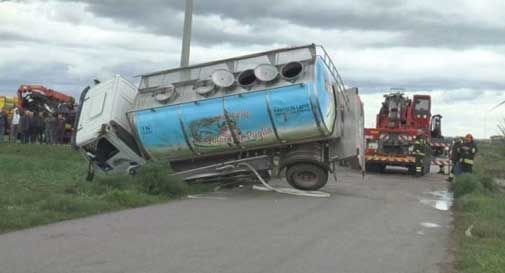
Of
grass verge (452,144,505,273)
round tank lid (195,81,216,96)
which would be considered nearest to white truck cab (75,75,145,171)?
round tank lid (195,81,216,96)

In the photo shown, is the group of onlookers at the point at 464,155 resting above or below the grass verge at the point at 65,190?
above

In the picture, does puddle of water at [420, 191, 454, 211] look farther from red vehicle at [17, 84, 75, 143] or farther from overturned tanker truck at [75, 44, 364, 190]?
red vehicle at [17, 84, 75, 143]

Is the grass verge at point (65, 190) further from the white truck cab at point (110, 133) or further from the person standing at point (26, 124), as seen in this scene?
the person standing at point (26, 124)

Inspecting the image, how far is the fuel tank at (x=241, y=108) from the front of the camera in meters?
15.8

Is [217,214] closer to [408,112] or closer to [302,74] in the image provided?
[302,74]

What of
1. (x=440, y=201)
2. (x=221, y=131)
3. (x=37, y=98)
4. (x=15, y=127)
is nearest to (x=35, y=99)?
(x=37, y=98)

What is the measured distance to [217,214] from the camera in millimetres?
12242

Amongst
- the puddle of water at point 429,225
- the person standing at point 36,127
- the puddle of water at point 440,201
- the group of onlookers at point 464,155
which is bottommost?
the puddle of water at point 440,201

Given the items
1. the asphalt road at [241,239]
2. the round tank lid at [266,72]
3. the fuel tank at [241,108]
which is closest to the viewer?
the asphalt road at [241,239]

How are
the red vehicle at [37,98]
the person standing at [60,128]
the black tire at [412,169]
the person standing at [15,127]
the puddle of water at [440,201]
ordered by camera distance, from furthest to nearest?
1. the red vehicle at [37,98]
2. the person standing at [15,127]
3. the person standing at [60,128]
4. the black tire at [412,169]
5. the puddle of water at [440,201]

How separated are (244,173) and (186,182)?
1.38 m

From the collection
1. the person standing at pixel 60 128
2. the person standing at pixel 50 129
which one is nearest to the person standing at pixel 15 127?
the person standing at pixel 50 129

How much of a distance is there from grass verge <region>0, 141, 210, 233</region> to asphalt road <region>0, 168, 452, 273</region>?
0.45 meters

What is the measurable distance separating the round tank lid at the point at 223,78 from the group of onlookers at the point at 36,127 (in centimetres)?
1395
